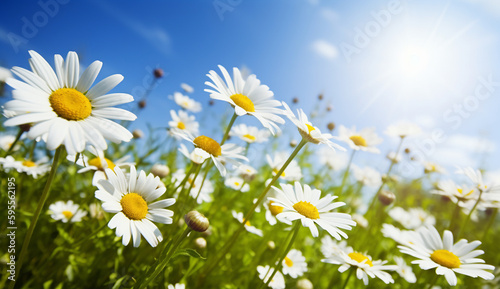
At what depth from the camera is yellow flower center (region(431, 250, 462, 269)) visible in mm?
1514

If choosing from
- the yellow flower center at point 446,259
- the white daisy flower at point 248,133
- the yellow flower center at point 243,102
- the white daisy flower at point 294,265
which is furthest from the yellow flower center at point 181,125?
the yellow flower center at point 446,259

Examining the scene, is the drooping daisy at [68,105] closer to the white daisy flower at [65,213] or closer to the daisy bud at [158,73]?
the white daisy flower at [65,213]

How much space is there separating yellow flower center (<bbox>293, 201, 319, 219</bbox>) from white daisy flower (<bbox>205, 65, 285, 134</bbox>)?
0.37 m

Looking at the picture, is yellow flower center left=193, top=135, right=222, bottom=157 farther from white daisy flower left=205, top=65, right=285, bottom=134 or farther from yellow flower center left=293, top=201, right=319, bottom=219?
yellow flower center left=293, top=201, right=319, bottom=219

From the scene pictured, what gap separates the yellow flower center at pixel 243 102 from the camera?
55.4 inches

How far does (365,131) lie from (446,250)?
0.98 metres

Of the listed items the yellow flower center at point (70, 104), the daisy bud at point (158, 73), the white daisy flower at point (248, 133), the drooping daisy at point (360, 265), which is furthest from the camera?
the daisy bud at point (158, 73)

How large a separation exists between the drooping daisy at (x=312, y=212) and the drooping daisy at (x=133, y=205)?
0.46 meters

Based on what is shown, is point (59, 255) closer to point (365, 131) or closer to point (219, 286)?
point (219, 286)

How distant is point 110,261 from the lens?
71.1 inches

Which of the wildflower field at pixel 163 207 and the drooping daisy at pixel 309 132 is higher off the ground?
the drooping daisy at pixel 309 132

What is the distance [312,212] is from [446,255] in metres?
0.79

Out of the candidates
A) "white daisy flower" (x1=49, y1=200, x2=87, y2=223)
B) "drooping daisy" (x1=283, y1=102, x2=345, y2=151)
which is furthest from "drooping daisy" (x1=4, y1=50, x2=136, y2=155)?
"white daisy flower" (x1=49, y1=200, x2=87, y2=223)

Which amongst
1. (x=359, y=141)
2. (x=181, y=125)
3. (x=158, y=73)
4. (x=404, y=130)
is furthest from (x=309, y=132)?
(x=158, y=73)
